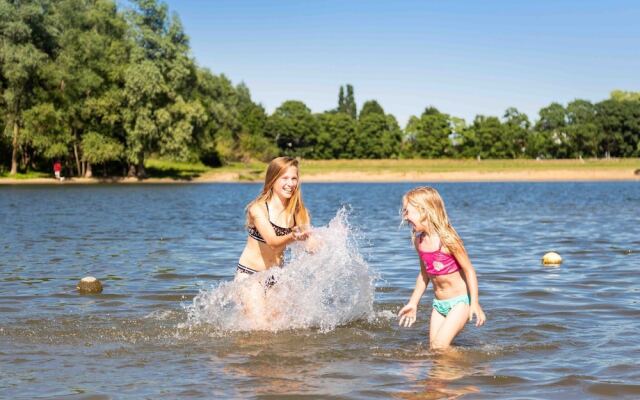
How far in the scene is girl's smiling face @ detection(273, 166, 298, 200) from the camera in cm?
861

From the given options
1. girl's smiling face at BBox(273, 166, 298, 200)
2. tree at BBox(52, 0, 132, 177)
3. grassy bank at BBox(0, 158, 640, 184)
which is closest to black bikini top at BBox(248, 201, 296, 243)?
girl's smiling face at BBox(273, 166, 298, 200)

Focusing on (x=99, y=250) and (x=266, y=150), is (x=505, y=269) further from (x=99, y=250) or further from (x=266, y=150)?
(x=266, y=150)

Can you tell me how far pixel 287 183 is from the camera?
863 centimetres

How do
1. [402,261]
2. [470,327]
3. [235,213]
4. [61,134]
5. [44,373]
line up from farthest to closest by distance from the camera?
[61,134] → [235,213] → [402,261] → [470,327] → [44,373]

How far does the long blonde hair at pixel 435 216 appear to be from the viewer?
7.68 meters

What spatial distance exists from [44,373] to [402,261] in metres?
10.0

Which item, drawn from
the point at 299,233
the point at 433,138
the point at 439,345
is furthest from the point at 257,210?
the point at 433,138

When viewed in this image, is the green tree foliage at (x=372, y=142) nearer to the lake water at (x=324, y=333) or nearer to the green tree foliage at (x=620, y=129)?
the green tree foliage at (x=620, y=129)

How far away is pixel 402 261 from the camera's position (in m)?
16.4

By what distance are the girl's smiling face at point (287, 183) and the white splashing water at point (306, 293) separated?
650 mm

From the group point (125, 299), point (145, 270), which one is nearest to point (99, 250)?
point (145, 270)

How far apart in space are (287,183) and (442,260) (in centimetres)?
195

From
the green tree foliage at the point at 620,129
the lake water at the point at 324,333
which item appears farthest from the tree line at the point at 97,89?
the green tree foliage at the point at 620,129

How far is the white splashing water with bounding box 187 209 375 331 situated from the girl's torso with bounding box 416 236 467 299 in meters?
1.62
